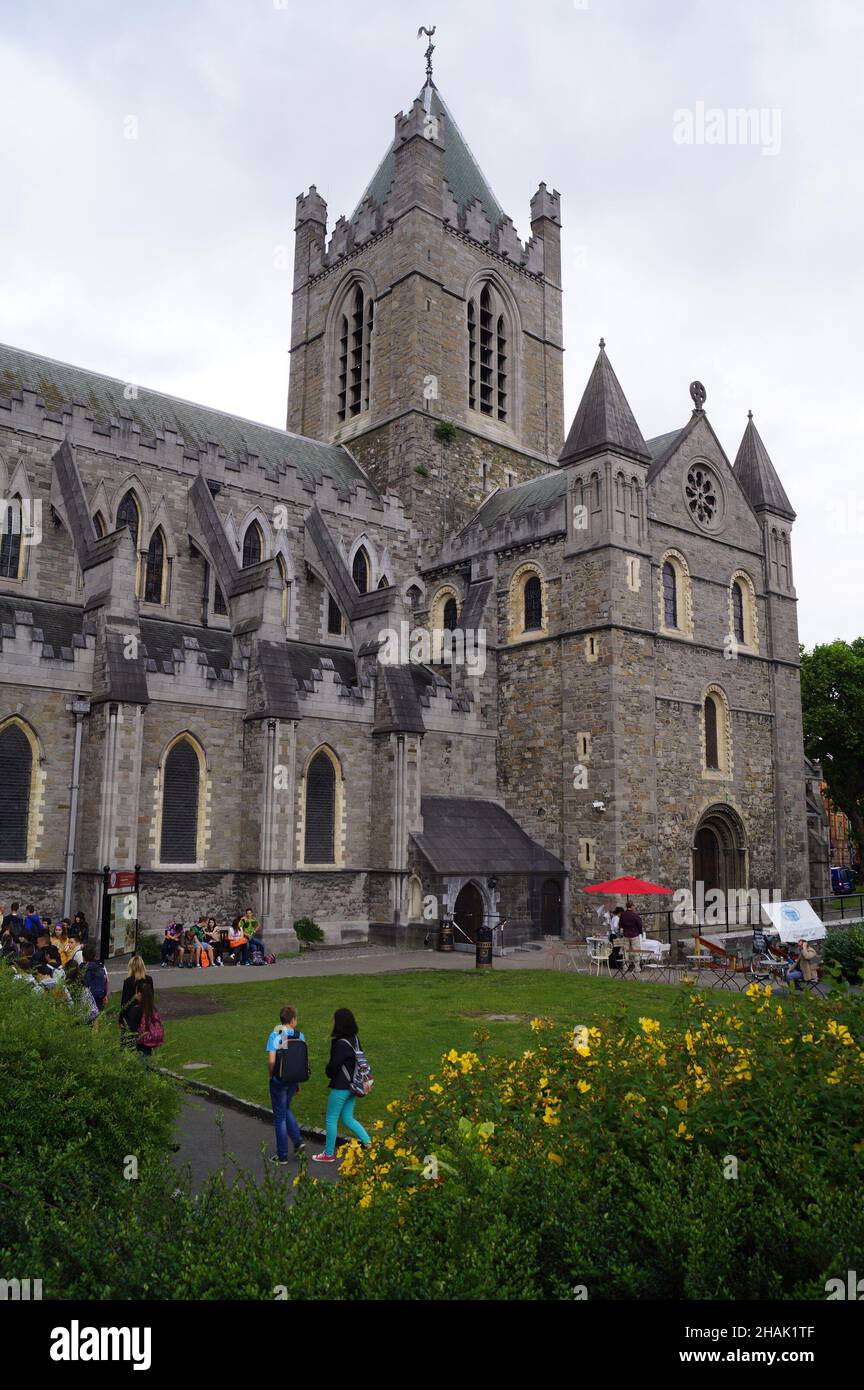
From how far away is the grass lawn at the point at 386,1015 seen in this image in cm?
1217

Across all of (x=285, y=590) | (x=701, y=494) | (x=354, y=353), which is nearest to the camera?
(x=285, y=590)

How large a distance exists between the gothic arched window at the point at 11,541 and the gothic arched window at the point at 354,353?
59.7 ft

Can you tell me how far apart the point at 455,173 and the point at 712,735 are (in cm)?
2890

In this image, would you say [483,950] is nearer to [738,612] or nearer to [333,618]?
[333,618]

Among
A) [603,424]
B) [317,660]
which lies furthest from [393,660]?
[603,424]

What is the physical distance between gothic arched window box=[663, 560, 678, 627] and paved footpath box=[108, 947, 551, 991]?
11.8 metres

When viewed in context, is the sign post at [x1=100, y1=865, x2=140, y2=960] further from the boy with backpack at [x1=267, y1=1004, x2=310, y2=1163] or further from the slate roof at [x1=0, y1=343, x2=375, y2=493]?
the slate roof at [x1=0, y1=343, x2=375, y2=493]

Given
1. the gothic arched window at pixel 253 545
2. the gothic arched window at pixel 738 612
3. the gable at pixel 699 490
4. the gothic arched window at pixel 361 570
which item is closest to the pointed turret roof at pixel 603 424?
the gable at pixel 699 490

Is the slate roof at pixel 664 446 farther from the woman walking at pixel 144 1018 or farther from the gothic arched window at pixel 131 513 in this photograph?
the woman walking at pixel 144 1018

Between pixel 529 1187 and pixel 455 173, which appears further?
pixel 455 173

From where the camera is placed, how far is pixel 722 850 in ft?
106

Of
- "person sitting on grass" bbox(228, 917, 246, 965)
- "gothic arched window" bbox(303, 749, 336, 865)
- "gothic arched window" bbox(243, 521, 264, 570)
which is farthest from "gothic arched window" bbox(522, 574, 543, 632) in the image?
"person sitting on grass" bbox(228, 917, 246, 965)

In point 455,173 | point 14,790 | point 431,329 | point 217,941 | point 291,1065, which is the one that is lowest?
point 217,941

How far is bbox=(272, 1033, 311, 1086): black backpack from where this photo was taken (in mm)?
9383
